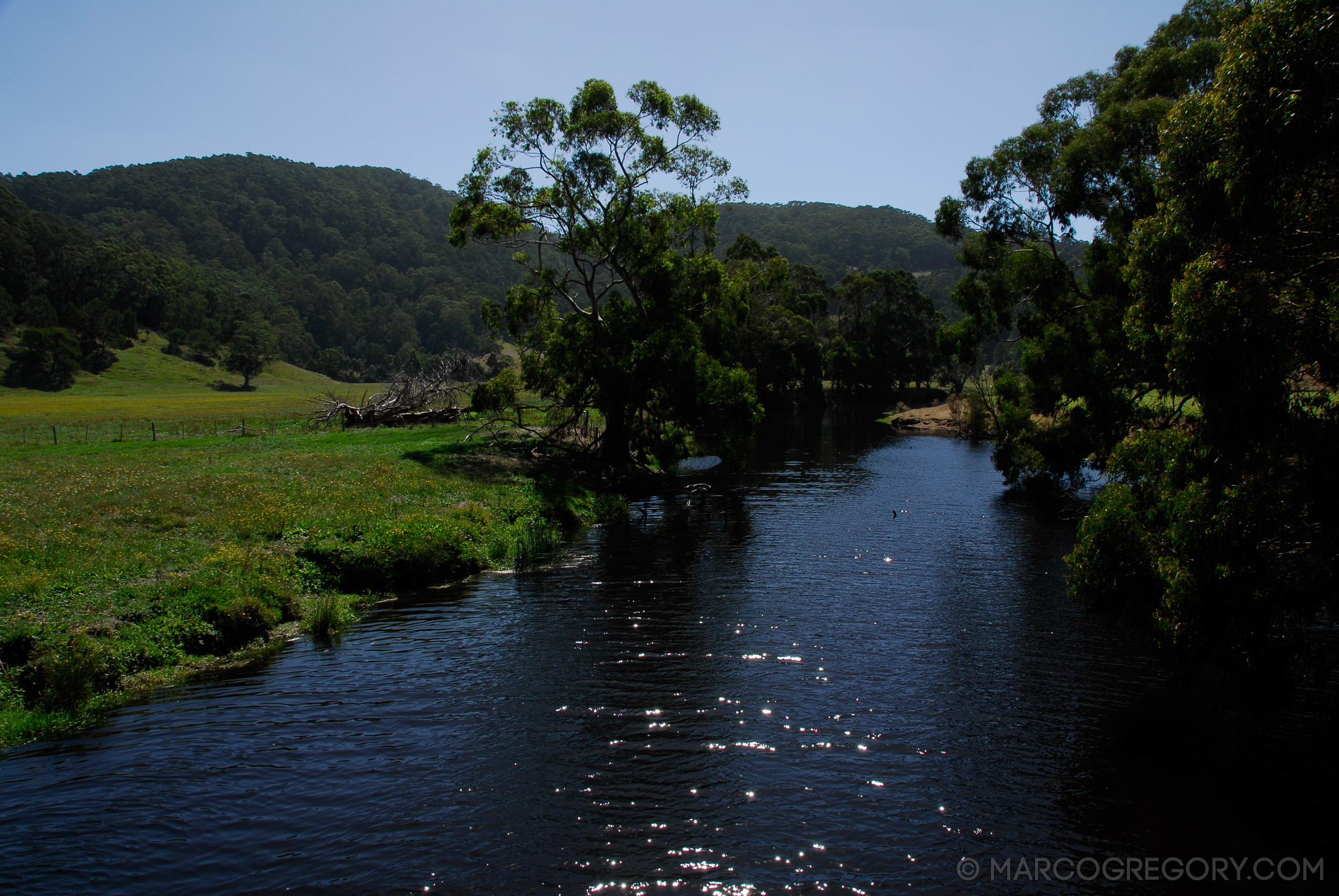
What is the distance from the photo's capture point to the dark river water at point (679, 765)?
9773 mm

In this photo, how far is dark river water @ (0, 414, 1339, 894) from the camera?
32.1ft

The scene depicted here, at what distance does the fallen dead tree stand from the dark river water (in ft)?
121

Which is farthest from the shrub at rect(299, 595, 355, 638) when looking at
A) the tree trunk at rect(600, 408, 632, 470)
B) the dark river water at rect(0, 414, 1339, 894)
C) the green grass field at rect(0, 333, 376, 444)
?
the green grass field at rect(0, 333, 376, 444)

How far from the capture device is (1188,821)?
1068 centimetres

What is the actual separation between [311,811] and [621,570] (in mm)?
14405

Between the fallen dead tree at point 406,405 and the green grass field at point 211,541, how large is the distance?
11242 mm

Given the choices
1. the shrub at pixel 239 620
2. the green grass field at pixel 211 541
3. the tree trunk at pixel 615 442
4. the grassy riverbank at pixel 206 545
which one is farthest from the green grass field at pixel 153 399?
the shrub at pixel 239 620

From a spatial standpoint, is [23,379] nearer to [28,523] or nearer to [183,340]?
[183,340]

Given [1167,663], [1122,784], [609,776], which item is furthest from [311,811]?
[1167,663]

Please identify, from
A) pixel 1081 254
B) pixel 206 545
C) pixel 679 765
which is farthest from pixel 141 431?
pixel 1081 254

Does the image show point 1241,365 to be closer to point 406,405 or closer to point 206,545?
point 206,545

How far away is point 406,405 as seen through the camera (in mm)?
56844

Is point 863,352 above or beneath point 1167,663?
above

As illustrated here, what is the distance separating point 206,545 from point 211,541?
1.90 ft
